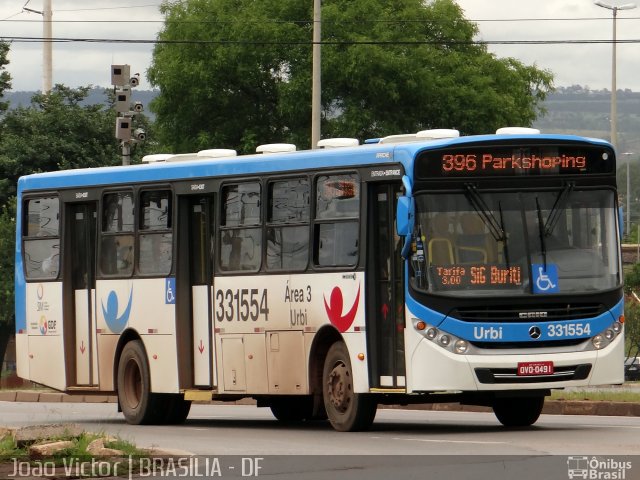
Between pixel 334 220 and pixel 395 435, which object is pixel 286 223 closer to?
pixel 334 220

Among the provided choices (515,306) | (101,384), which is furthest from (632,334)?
(515,306)

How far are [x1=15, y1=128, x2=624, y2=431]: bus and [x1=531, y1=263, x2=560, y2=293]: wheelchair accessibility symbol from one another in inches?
0.6

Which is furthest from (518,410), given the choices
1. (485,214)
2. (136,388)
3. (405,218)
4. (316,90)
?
(316,90)

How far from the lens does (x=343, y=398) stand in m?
18.5

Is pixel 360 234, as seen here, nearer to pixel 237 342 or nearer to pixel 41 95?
pixel 237 342

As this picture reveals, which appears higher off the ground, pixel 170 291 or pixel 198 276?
pixel 198 276

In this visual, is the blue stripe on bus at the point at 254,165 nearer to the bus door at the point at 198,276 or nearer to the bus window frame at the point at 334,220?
the bus window frame at the point at 334,220

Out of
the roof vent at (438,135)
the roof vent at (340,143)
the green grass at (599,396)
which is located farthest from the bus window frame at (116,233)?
the green grass at (599,396)

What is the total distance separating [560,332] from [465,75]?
2095 inches

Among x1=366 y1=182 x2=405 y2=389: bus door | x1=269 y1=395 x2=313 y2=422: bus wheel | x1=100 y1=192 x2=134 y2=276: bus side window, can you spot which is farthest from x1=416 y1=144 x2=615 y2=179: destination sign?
x1=100 y1=192 x2=134 y2=276: bus side window

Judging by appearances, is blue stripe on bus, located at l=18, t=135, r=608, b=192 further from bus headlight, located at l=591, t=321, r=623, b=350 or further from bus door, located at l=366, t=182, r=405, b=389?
bus headlight, located at l=591, t=321, r=623, b=350

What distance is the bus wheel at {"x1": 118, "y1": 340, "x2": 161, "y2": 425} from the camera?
72.0 ft

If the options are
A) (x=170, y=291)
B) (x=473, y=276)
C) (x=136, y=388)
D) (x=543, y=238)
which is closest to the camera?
(x=473, y=276)

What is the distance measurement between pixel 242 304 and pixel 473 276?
12.2 feet
